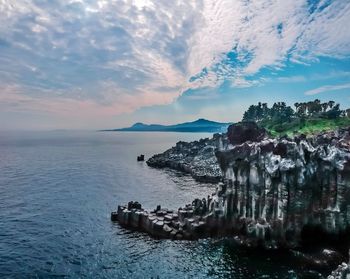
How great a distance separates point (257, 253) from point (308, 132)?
116245mm

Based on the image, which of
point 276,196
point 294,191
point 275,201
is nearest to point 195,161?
point 275,201

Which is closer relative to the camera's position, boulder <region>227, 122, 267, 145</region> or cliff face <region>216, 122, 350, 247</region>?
cliff face <region>216, 122, 350, 247</region>

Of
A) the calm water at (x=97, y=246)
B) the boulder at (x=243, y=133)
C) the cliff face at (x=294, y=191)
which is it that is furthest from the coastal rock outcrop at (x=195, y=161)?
the cliff face at (x=294, y=191)

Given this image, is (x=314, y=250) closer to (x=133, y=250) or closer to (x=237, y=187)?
(x=237, y=187)

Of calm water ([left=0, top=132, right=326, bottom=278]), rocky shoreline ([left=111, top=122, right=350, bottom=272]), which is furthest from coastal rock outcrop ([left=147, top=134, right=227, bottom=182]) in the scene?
rocky shoreline ([left=111, top=122, right=350, bottom=272])

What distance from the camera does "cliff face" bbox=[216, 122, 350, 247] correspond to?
49656 millimetres

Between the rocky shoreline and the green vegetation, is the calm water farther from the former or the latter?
the green vegetation

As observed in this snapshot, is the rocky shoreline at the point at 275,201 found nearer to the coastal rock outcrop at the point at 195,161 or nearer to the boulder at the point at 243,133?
the boulder at the point at 243,133

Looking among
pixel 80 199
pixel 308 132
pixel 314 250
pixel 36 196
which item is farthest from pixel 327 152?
pixel 308 132

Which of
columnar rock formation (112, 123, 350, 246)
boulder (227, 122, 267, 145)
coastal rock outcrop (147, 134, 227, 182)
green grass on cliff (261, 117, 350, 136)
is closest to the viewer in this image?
columnar rock formation (112, 123, 350, 246)

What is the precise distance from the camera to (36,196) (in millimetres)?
85500

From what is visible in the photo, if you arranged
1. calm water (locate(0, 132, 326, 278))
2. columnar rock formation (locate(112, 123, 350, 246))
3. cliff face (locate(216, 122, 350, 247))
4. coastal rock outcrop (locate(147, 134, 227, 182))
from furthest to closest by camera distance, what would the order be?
1. coastal rock outcrop (locate(147, 134, 227, 182))
2. columnar rock formation (locate(112, 123, 350, 246))
3. cliff face (locate(216, 122, 350, 247))
4. calm water (locate(0, 132, 326, 278))

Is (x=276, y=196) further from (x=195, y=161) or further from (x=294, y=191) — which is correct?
(x=195, y=161)

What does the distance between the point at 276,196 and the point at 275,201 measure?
89 cm
